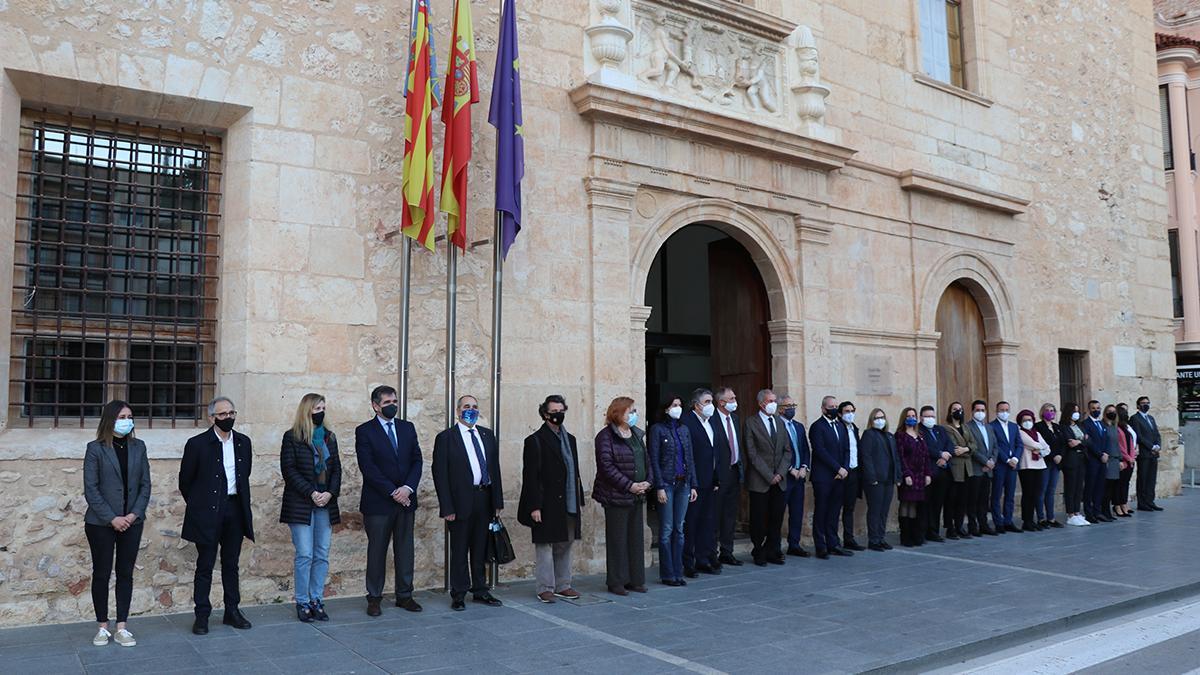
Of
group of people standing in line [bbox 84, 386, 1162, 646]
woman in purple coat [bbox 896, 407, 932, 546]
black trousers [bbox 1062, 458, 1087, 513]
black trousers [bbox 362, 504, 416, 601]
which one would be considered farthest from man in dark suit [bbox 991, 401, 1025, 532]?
black trousers [bbox 362, 504, 416, 601]

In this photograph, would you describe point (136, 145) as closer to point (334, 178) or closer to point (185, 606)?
point (334, 178)

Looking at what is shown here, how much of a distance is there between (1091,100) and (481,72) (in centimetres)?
1088

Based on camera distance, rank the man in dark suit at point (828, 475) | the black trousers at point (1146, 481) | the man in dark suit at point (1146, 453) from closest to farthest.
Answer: the man in dark suit at point (828, 475), the man in dark suit at point (1146, 453), the black trousers at point (1146, 481)

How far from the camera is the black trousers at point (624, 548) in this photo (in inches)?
309

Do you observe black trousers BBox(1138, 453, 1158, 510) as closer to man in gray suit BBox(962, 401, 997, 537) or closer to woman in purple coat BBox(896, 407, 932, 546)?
man in gray suit BBox(962, 401, 997, 537)

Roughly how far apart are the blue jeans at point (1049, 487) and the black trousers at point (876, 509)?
307cm

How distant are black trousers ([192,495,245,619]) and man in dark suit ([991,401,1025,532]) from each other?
28.4 ft

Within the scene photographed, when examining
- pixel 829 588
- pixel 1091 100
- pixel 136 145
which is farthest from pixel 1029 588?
pixel 1091 100

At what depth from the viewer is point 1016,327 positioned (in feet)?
43.7

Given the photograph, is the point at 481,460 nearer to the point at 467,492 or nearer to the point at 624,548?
the point at 467,492

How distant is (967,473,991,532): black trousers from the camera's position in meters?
11.2

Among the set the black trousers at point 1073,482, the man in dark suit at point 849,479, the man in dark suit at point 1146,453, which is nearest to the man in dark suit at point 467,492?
the man in dark suit at point 849,479

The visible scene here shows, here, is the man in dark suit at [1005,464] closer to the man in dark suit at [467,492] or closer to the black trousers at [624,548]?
the black trousers at [624,548]

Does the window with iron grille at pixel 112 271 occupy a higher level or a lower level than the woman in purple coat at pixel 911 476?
higher
